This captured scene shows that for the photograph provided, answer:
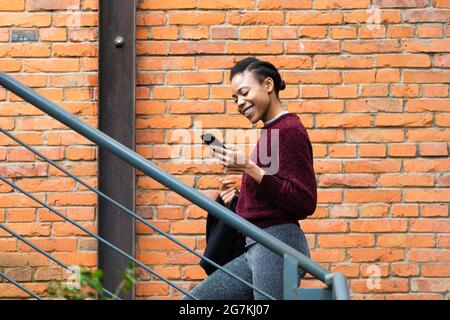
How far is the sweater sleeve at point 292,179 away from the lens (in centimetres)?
353

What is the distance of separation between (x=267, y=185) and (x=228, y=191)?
0.35 metres

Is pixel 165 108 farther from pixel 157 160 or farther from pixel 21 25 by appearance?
pixel 21 25

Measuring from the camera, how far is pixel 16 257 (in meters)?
4.85

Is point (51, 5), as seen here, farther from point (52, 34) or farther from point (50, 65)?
point (50, 65)

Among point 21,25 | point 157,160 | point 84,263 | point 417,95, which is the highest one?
point 21,25

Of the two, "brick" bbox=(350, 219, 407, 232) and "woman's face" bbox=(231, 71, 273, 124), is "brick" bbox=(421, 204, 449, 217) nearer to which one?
"brick" bbox=(350, 219, 407, 232)

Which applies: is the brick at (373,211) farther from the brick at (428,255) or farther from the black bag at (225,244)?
the black bag at (225,244)

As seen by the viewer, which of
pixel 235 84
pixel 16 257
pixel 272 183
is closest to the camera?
pixel 272 183

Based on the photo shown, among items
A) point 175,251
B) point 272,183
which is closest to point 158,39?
point 175,251

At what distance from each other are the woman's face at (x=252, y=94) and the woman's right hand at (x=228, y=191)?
270 mm

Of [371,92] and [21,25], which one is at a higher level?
[21,25]

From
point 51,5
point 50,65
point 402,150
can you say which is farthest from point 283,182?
point 51,5

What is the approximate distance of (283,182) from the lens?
3.53 meters

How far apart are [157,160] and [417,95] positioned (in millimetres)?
1355
